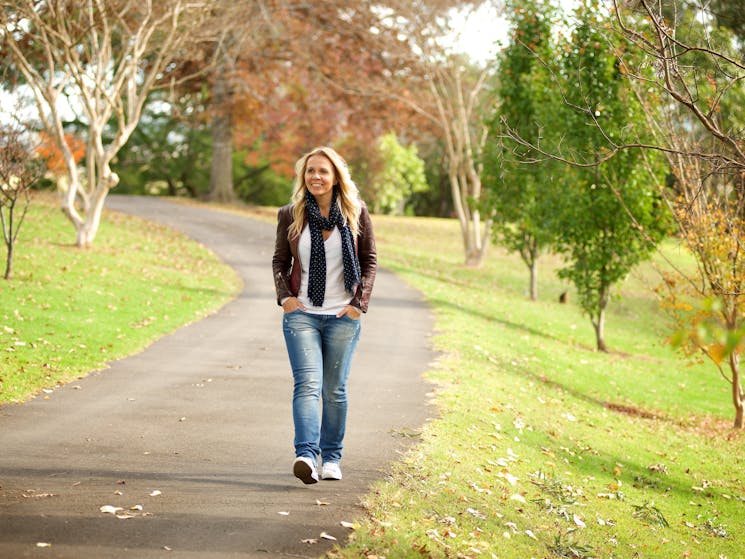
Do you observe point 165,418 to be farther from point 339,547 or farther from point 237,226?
point 237,226

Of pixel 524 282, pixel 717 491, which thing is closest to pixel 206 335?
pixel 717 491

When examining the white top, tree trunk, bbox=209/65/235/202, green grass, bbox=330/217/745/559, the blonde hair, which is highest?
tree trunk, bbox=209/65/235/202

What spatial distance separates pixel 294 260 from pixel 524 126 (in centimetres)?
1942

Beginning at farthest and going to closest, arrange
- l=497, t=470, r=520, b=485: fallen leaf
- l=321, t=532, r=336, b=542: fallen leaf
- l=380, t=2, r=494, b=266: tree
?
1. l=380, t=2, r=494, b=266: tree
2. l=497, t=470, r=520, b=485: fallen leaf
3. l=321, t=532, r=336, b=542: fallen leaf

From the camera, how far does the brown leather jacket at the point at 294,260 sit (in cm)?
600

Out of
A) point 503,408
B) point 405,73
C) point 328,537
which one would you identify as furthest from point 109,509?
point 405,73

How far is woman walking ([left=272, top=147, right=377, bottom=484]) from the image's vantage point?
19.5 feet

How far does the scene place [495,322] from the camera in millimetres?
20328

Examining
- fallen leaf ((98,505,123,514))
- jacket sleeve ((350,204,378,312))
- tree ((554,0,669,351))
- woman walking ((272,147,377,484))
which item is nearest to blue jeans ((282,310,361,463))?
woman walking ((272,147,377,484))

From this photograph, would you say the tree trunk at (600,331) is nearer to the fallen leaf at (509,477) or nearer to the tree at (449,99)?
the tree at (449,99)

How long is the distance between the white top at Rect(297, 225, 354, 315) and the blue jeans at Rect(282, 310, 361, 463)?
62 mm

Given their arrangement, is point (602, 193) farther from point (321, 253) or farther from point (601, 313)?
point (321, 253)

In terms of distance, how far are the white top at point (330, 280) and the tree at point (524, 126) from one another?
1444cm

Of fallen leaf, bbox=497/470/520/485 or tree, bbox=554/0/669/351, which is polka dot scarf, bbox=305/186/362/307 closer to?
fallen leaf, bbox=497/470/520/485
